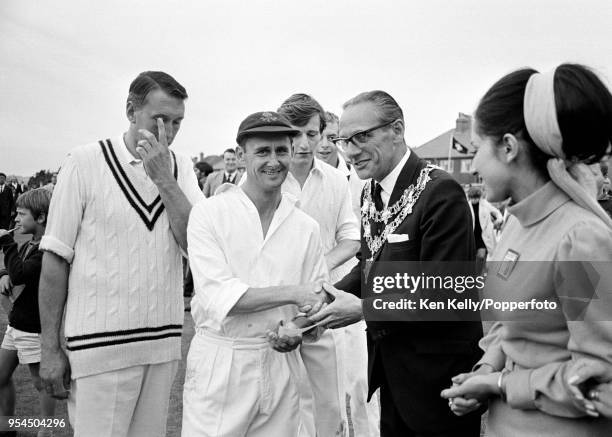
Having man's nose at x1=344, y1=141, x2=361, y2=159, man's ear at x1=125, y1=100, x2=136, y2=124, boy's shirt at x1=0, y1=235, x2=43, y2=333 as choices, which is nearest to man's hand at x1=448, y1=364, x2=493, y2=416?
man's nose at x1=344, y1=141, x2=361, y2=159

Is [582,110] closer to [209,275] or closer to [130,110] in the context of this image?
[209,275]

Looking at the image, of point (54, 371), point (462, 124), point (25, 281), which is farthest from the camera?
point (462, 124)

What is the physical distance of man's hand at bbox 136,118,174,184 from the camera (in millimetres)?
2875

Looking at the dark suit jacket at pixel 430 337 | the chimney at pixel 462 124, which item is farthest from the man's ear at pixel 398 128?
the chimney at pixel 462 124

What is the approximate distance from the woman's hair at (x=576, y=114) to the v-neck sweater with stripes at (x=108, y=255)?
6.16 feet

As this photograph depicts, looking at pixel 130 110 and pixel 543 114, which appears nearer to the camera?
pixel 543 114

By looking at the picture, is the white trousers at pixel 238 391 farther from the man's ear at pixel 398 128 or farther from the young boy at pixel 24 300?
the young boy at pixel 24 300

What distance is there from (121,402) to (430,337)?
61.7 inches

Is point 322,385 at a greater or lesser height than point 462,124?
lesser

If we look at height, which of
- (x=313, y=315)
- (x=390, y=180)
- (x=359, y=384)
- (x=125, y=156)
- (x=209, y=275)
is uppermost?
(x=125, y=156)

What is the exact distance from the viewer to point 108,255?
2.89 m

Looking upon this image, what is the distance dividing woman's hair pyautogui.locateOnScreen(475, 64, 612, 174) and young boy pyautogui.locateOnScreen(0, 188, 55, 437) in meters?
3.78

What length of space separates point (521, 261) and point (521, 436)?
0.56 metres

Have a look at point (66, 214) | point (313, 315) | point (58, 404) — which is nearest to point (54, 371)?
point (66, 214)
